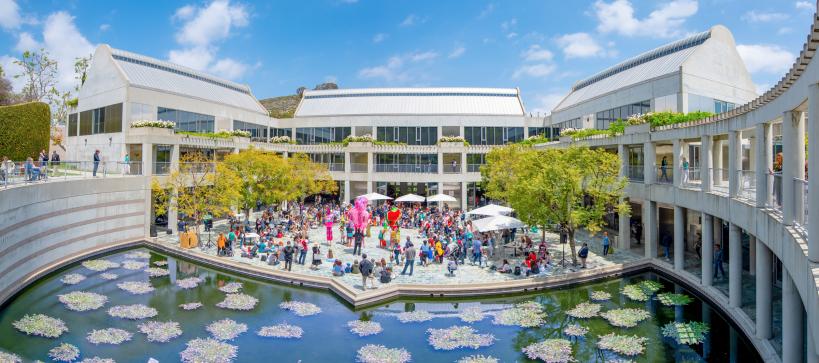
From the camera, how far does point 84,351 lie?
49.0 ft

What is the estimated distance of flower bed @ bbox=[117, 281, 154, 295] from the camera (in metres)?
21.2

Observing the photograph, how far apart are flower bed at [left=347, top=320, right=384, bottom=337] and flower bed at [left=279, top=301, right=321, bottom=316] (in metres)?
1.88

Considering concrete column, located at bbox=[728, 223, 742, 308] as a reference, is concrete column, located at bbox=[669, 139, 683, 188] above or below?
above

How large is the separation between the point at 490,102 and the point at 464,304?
4338 cm

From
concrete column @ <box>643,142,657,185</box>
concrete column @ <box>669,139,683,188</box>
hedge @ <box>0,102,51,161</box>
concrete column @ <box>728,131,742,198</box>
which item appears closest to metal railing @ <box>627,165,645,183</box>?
concrete column @ <box>643,142,657,185</box>

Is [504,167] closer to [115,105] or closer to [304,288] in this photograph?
[304,288]

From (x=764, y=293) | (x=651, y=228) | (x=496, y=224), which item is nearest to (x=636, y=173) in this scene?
(x=651, y=228)

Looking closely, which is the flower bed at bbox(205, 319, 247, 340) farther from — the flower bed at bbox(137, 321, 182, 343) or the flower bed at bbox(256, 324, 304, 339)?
the flower bed at bbox(137, 321, 182, 343)

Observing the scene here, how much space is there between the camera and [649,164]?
88.1 ft

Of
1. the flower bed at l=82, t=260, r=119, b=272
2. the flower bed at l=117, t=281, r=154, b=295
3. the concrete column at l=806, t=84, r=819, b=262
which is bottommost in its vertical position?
the flower bed at l=117, t=281, r=154, b=295

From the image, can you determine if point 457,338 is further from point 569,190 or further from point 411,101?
point 411,101

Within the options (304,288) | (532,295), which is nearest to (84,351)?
(304,288)

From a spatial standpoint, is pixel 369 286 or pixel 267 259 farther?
pixel 267 259

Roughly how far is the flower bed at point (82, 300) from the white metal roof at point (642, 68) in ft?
119
